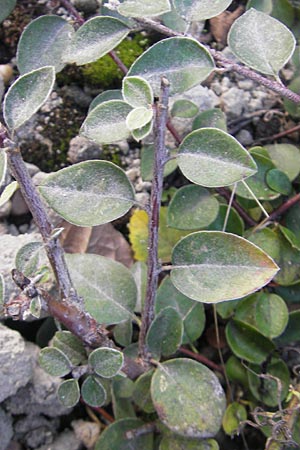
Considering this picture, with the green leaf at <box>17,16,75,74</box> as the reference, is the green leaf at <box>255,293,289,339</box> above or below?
below

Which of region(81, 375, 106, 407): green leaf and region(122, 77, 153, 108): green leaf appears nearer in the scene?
region(122, 77, 153, 108): green leaf

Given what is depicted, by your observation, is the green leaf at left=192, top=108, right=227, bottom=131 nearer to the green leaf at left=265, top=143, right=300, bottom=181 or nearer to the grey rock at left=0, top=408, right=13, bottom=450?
the green leaf at left=265, top=143, right=300, bottom=181

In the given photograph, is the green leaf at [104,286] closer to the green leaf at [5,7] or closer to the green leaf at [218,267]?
the green leaf at [218,267]

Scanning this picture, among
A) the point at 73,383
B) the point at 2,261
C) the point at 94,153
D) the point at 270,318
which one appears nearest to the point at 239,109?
the point at 94,153

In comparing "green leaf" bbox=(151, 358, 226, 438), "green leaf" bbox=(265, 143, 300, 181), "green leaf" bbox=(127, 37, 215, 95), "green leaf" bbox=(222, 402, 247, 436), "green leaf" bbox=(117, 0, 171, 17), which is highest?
"green leaf" bbox=(117, 0, 171, 17)

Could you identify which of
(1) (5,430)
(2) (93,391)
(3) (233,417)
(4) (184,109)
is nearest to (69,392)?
(2) (93,391)

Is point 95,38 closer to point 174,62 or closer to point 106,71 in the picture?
point 174,62

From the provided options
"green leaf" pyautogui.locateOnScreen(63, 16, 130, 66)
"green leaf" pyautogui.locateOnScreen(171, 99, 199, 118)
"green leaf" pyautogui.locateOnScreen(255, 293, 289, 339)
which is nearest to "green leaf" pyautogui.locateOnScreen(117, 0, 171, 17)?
"green leaf" pyautogui.locateOnScreen(63, 16, 130, 66)
